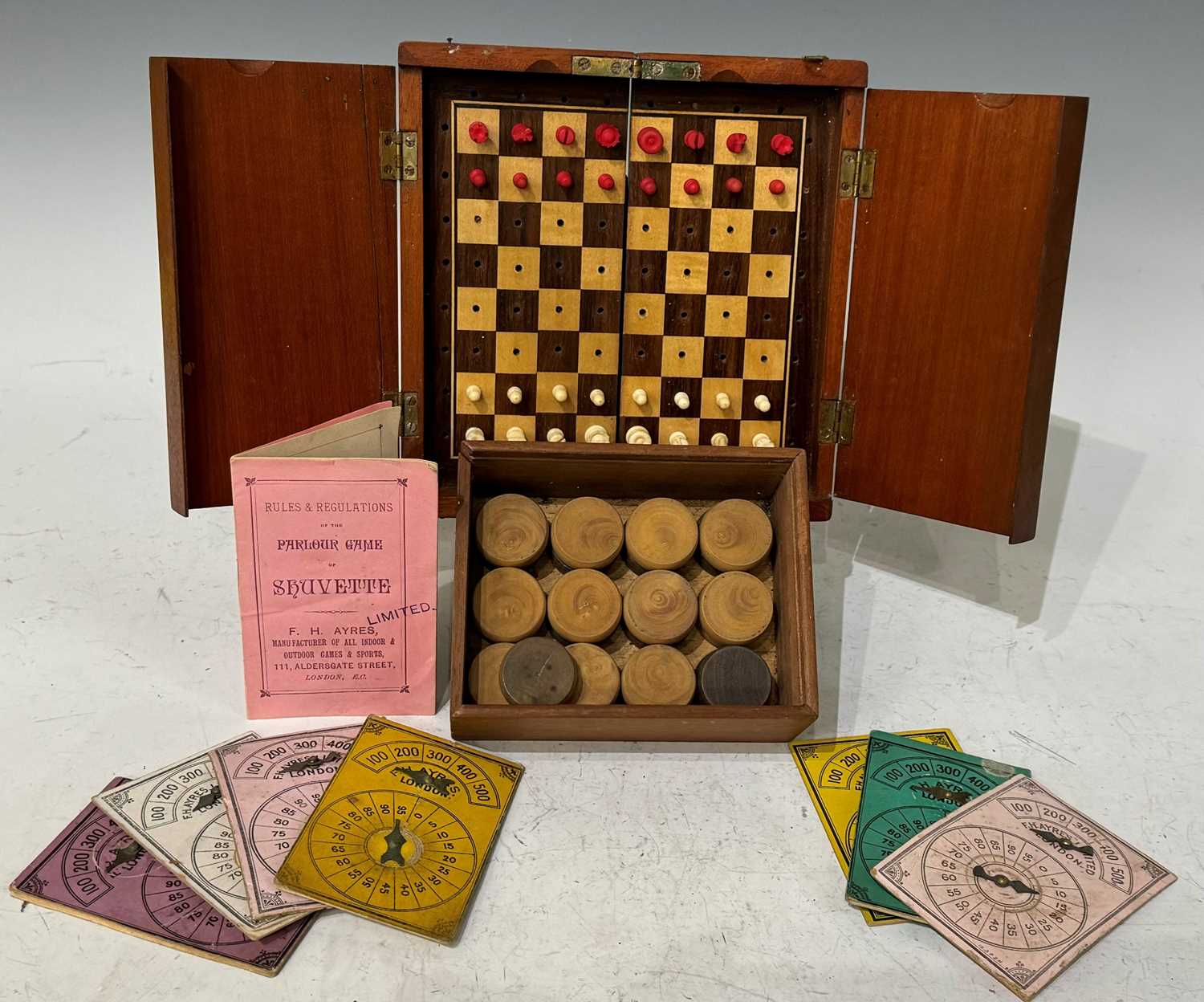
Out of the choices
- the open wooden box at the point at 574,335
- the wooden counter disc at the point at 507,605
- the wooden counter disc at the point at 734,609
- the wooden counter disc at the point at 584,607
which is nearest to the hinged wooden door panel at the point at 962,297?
the open wooden box at the point at 574,335

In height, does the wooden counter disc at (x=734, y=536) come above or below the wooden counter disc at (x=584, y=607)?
above

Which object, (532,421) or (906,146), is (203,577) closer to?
(532,421)

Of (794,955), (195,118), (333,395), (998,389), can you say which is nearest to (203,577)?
(333,395)

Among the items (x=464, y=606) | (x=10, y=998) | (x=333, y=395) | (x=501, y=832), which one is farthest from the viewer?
(x=333, y=395)

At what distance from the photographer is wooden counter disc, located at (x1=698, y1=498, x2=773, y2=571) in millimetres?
2555

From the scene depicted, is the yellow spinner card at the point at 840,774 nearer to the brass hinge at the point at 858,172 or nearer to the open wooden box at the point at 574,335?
the open wooden box at the point at 574,335

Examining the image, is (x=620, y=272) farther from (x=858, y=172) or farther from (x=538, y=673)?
(x=538, y=673)

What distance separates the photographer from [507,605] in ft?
8.13

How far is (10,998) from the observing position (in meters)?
1.78

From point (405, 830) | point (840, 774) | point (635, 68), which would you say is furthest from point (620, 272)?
point (405, 830)

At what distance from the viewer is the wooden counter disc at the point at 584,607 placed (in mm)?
2461

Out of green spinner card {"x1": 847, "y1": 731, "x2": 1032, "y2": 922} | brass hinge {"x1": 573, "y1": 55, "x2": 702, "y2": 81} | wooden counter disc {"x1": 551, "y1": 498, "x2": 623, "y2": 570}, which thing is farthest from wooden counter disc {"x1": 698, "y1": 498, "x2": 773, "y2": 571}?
brass hinge {"x1": 573, "y1": 55, "x2": 702, "y2": 81}

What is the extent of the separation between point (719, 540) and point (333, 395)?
982 millimetres

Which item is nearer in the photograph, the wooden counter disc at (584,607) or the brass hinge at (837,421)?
the wooden counter disc at (584,607)
